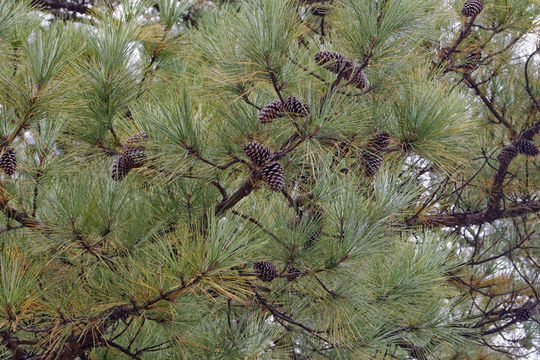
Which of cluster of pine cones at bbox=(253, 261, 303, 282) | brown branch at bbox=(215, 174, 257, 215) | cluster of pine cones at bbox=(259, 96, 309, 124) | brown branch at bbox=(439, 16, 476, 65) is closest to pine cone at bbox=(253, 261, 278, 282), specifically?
cluster of pine cones at bbox=(253, 261, 303, 282)

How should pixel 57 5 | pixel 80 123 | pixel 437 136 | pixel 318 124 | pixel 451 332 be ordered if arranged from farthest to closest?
pixel 57 5 → pixel 451 332 → pixel 80 123 → pixel 437 136 → pixel 318 124

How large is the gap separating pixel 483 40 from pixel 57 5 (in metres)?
1.47

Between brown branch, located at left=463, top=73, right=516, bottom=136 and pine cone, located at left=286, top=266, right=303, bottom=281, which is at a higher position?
brown branch, located at left=463, top=73, right=516, bottom=136

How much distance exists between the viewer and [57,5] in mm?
2393

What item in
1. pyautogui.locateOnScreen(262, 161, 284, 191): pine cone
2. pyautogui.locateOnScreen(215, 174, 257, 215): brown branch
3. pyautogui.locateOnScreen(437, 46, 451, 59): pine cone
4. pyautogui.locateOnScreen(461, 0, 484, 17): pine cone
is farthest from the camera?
pyautogui.locateOnScreen(437, 46, 451, 59): pine cone

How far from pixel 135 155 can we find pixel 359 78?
0.41 metres

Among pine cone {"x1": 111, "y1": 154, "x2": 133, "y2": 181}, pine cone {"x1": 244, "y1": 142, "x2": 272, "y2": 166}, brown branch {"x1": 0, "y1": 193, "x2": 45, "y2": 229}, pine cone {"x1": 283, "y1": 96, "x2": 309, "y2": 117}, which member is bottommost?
brown branch {"x1": 0, "y1": 193, "x2": 45, "y2": 229}

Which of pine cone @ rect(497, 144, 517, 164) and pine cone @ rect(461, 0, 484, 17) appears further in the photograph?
pine cone @ rect(497, 144, 517, 164)

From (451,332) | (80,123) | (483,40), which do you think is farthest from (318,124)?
(483,40)

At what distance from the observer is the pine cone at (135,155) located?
1.19 metres

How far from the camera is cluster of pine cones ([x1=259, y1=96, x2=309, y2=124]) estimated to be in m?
1.06

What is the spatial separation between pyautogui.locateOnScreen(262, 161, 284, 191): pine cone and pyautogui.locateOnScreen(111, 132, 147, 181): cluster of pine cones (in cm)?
24

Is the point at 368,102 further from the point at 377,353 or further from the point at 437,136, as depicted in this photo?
the point at 377,353

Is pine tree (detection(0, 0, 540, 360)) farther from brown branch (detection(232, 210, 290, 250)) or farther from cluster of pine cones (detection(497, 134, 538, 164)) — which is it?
cluster of pine cones (detection(497, 134, 538, 164))
